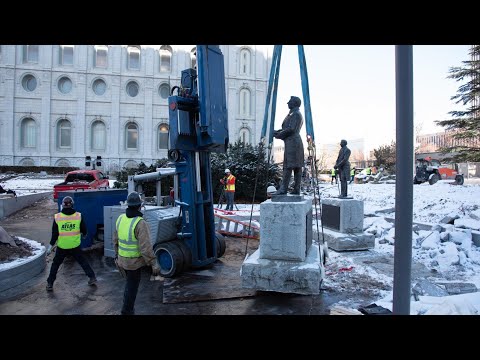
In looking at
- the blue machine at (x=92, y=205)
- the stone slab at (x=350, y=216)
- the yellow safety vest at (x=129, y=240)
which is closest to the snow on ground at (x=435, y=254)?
the stone slab at (x=350, y=216)

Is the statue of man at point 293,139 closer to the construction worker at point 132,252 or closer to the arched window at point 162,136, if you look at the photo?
the construction worker at point 132,252

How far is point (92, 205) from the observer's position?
948 centimetres

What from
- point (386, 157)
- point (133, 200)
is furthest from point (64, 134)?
point (133, 200)

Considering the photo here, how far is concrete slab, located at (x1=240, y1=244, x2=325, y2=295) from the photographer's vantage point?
5547 mm

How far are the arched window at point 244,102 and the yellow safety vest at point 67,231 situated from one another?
37278mm

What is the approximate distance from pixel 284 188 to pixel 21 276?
199 inches

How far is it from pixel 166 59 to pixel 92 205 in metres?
35.3

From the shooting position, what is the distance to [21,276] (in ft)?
21.4

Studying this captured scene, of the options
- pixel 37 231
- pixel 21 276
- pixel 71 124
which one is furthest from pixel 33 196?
pixel 71 124

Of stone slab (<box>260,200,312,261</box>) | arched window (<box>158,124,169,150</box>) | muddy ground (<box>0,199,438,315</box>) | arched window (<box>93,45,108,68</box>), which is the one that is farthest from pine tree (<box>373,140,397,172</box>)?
stone slab (<box>260,200,312,261</box>)

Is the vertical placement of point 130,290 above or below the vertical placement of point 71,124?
below

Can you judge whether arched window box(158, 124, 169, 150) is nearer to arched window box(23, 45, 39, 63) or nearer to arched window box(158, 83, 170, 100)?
arched window box(158, 83, 170, 100)

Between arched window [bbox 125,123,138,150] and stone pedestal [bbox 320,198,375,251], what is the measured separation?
113 ft
